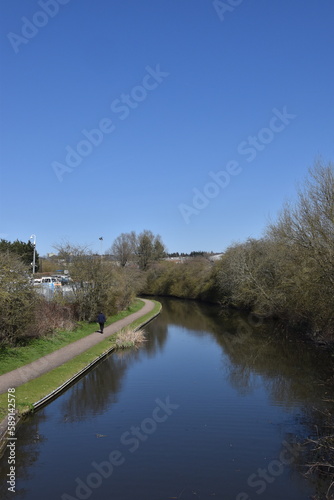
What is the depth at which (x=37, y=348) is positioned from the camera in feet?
62.8

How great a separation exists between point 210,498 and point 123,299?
100 ft

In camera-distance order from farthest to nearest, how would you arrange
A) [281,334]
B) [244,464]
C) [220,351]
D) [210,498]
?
[281,334] → [220,351] → [244,464] → [210,498]

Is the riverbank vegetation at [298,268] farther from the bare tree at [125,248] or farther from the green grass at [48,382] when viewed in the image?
the bare tree at [125,248]

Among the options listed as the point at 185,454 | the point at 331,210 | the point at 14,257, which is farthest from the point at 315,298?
the point at 14,257

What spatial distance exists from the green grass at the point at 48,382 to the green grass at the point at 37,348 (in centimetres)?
141

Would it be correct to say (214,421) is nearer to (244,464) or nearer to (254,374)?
(244,464)

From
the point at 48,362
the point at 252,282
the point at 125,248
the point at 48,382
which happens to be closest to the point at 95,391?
the point at 48,382

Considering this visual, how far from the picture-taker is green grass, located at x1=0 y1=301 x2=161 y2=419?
40.2 feet

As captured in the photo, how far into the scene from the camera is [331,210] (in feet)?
53.8

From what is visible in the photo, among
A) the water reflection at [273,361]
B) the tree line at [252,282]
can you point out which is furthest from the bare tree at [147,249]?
the water reflection at [273,361]

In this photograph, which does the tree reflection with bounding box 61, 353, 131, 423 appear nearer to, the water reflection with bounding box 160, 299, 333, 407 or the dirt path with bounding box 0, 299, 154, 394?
the dirt path with bounding box 0, 299, 154, 394

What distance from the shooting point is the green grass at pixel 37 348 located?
1625cm

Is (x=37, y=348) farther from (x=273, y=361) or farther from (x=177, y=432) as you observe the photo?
(x=273, y=361)

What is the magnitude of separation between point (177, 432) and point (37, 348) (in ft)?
32.4
